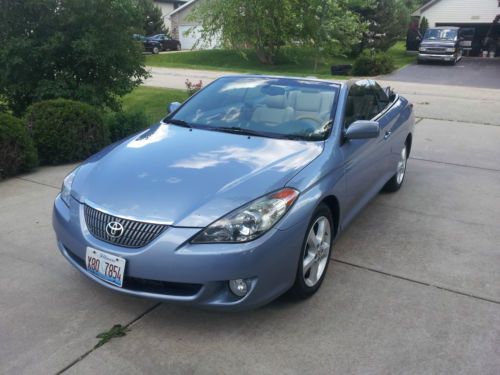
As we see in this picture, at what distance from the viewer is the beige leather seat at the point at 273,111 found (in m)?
3.92

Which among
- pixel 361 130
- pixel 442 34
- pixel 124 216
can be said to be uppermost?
pixel 442 34

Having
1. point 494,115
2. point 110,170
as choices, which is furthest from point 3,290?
point 494,115

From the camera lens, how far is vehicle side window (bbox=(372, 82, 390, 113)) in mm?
5009

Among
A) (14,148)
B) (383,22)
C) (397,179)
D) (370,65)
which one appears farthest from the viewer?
(383,22)

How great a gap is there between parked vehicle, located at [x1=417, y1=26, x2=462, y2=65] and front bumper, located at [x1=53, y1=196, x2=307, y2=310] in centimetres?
2787

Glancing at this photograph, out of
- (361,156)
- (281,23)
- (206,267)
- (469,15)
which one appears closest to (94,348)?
(206,267)

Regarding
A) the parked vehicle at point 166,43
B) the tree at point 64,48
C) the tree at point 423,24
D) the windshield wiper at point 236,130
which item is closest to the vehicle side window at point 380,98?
the windshield wiper at point 236,130

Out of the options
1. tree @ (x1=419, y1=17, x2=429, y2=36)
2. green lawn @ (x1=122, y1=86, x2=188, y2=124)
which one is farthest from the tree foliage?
green lawn @ (x1=122, y1=86, x2=188, y2=124)

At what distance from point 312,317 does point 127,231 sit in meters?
1.28

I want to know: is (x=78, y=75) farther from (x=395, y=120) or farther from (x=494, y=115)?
(x=494, y=115)

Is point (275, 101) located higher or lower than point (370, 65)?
higher

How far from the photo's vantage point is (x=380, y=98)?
516cm

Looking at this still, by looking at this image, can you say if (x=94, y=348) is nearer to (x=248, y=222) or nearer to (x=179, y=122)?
(x=248, y=222)

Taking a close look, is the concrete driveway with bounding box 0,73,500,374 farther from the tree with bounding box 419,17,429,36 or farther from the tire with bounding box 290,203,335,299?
the tree with bounding box 419,17,429,36
